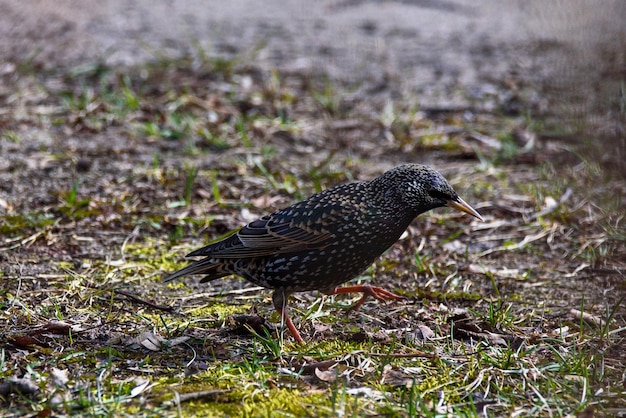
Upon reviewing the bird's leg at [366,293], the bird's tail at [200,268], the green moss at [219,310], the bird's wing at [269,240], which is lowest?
the green moss at [219,310]

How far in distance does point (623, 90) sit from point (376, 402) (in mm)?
1626

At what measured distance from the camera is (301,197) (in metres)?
6.27

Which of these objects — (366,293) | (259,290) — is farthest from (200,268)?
(366,293)

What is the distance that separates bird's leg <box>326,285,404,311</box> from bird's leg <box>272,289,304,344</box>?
37 cm

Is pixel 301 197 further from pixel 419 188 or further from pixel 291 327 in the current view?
pixel 291 327

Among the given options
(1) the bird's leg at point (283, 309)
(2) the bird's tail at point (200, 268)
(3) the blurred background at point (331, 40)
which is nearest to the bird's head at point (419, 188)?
(1) the bird's leg at point (283, 309)

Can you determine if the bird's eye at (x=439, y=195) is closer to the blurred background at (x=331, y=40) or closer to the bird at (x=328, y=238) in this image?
the bird at (x=328, y=238)

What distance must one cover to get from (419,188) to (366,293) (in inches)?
25.9

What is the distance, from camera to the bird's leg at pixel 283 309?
13.9 feet

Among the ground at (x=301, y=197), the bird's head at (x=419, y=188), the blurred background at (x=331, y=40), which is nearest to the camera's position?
the ground at (x=301, y=197)

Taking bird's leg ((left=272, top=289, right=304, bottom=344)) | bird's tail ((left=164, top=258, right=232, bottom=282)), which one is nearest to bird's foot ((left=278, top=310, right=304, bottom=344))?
bird's leg ((left=272, top=289, right=304, bottom=344))

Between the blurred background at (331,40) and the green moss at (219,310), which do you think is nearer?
the green moss at (219,310)

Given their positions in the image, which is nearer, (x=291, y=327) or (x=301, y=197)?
(x=291, y=327)

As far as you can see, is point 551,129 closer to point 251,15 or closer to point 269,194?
point 269,194
